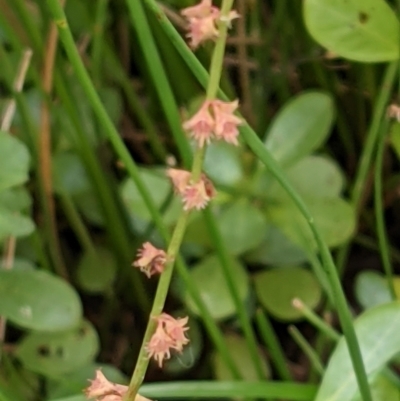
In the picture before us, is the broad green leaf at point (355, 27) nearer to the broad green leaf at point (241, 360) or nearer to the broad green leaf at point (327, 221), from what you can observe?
the broad green leaf at point (327, 221)

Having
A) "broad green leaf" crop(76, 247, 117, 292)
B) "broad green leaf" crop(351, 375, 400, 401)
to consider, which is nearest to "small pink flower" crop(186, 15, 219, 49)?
"broad green leaf" crop(351, 375, 400, 401)

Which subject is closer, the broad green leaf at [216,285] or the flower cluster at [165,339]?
the flower cluster at [165,339]

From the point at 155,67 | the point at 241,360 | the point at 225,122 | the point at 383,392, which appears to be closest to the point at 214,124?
the point at 225,122

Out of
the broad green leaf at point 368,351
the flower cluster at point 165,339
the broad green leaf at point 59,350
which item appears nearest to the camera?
the flower cluster at point 165,339

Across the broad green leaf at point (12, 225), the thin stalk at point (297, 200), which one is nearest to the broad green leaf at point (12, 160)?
the broad green leaf at point (12, 225)

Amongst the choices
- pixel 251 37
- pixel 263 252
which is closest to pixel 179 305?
pixel 263 252

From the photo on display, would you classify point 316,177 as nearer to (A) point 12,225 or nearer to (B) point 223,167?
(B) point 223,167

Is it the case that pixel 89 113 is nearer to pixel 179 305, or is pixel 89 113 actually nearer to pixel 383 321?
pixel 179 305
